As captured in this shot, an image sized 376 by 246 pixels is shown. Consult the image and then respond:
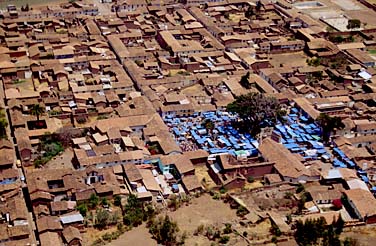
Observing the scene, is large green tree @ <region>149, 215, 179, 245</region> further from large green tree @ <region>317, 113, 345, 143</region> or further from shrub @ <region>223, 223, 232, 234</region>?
large green tree @ <region>317, 113, 345, 143</region>

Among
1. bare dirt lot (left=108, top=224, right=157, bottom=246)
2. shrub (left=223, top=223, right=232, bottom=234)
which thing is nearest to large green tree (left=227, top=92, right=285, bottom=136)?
shrub (left=223, top=223, right=232, bottom=234)

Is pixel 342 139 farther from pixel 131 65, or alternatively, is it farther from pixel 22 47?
pixel 22 47

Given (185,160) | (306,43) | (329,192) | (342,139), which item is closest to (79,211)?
(185,160)

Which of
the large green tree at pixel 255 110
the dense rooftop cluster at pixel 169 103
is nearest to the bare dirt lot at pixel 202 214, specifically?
the dense rooftop cluster at pixel 169 103

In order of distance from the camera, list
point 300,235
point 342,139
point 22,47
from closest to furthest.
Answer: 1. point 300,235
2. point 342,139
3. point 22,47

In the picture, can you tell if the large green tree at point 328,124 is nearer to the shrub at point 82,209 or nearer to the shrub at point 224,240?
the shrub at point 224,240

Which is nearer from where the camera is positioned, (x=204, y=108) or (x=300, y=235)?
(x=300, y=235)

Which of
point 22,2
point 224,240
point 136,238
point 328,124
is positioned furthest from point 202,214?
point 22,2
